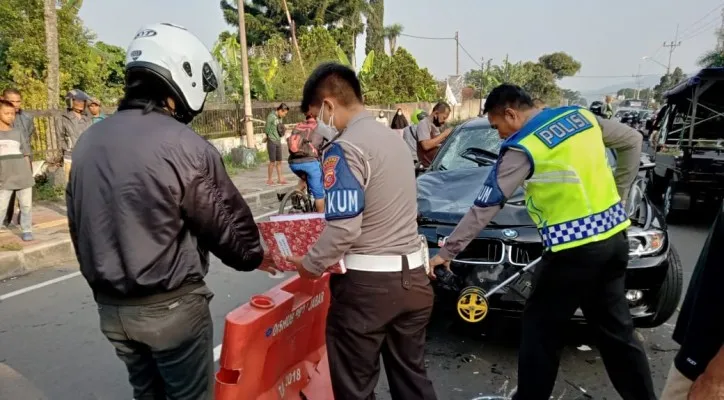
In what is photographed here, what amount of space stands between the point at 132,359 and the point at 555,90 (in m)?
Answer: 63.5

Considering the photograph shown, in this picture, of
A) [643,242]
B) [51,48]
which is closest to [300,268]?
[643,242]

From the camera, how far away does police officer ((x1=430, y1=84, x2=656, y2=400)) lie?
2.34 metres

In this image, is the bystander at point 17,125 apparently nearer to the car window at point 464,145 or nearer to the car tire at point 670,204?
the car window at point 464,145

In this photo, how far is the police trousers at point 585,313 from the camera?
2379 millimetres

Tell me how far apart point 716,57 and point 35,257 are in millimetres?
38223

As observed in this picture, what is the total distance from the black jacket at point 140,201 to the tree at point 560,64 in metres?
78.6

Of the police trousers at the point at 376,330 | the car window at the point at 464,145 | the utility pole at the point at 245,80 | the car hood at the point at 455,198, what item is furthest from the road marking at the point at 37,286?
the utility pole at the point at 245,80

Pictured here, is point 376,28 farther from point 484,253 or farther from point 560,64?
A: point 484,253

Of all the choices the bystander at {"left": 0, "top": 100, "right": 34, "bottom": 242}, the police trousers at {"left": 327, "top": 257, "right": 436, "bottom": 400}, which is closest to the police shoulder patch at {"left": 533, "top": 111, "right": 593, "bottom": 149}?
the police trousers at {"left": 327, "top": 257, "right": 436, "bottom": 400}

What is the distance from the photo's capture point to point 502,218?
3387 millimetres

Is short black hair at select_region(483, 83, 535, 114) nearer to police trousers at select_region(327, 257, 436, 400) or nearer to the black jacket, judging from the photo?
police trousers at select_region(327, 257, 436, 400)

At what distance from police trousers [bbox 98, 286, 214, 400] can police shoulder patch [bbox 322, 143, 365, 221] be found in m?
0.57

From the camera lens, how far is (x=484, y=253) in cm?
338

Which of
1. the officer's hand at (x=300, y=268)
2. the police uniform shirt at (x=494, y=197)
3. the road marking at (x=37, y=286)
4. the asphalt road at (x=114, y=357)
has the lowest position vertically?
the road marking at (x=37, y=286)
